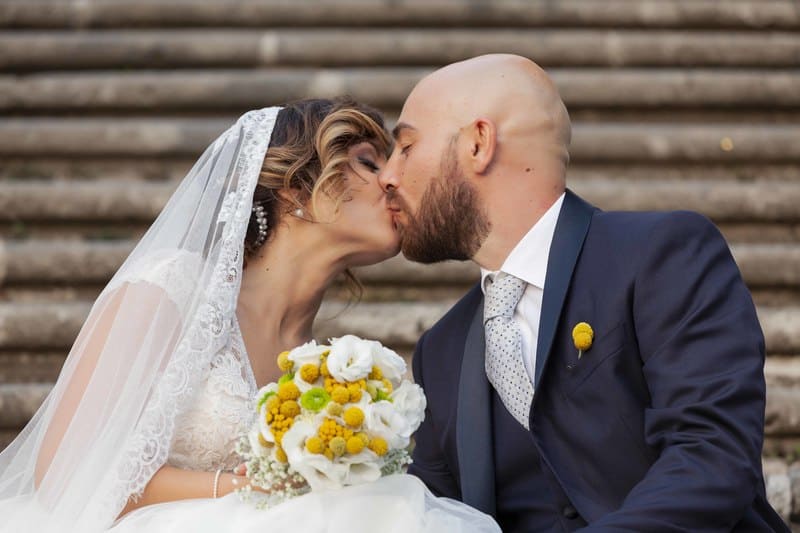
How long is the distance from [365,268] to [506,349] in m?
2.08

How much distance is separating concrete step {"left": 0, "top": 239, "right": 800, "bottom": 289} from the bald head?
1.86 m

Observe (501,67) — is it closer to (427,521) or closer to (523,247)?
(523,247)

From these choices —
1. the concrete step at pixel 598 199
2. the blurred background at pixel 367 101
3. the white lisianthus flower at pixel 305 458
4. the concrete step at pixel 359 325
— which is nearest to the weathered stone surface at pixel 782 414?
the blurred background at pixel 367 101

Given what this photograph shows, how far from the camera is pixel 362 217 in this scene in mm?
3318

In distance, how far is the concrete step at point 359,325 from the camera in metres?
4.64

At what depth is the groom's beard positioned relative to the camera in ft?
9.84

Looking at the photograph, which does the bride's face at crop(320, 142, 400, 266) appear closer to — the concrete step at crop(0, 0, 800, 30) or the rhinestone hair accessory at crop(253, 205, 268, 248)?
the rhinestone hair accessory at crop(253, 205, 268, 248)

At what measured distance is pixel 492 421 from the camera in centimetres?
296

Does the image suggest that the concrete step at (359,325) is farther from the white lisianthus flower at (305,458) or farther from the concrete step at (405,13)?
the white lisianthus flower at (305,458)

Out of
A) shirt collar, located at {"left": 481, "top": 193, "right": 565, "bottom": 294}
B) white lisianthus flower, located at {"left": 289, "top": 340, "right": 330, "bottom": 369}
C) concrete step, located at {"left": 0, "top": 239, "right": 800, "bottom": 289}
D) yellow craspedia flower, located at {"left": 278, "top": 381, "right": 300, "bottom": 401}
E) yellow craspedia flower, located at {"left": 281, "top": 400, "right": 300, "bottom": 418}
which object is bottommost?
concrete step, located at {"left": 0, "top": 239, "right": 800, "bottom": 289}

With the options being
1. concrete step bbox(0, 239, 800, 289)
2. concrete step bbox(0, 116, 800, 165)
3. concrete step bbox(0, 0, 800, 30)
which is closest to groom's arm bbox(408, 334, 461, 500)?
concrete step bbox(0, 239, 800, 289)

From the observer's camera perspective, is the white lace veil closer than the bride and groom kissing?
No

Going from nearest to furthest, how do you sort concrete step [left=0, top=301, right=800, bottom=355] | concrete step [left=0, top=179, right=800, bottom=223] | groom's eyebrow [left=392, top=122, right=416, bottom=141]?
1. groom's eyebrow [left=392, top=122, right=416, bottom=141]
2. concrete step [left=0, top=301, right=800, bottom=355]
3. concrete step [left=0, top=179, right=800, bottom=223]

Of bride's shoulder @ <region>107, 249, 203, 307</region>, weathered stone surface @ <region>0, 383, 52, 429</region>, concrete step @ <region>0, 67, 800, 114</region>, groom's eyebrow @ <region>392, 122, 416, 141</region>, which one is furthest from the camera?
concrete step @ <region>0, 67, 800, 114</region>
